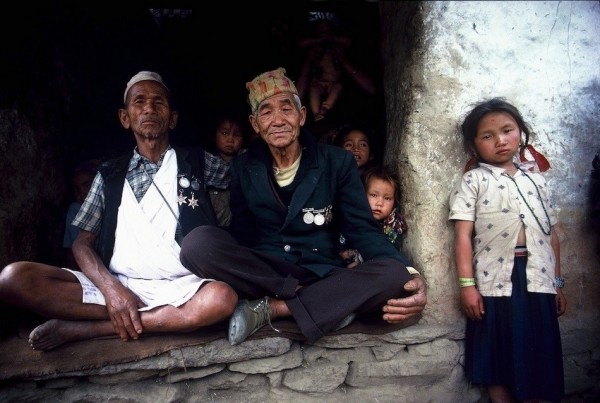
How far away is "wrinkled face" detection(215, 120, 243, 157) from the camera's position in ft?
11.8

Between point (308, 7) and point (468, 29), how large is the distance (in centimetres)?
244

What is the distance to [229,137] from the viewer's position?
11.7ft

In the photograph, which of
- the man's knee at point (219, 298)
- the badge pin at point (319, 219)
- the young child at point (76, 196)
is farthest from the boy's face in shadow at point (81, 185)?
the badge pin at point (319, 219)

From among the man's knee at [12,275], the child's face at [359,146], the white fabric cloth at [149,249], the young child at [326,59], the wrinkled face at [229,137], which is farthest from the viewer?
the young child at [326,59]

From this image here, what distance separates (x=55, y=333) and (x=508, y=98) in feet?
9.43

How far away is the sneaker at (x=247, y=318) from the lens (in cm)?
225

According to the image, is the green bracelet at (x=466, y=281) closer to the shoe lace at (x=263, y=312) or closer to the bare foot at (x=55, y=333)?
the shoe lace at (x=263, y=312)

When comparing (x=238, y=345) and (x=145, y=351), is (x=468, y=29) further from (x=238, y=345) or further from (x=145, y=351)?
(x=145, y=351)

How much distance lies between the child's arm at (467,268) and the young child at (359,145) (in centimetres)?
105

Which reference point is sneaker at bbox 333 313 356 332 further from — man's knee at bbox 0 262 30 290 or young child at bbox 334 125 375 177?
man's knee at bbox 0 262 30 290

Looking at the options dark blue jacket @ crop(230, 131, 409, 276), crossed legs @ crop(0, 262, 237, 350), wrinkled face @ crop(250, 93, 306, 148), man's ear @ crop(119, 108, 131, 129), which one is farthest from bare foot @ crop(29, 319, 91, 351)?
wrinkled face @ crop(250, 93, 306, 148)

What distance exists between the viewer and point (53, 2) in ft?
10.7

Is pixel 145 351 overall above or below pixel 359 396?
above

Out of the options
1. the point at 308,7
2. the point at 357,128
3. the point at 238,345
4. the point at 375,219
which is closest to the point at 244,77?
the point at 308,7
